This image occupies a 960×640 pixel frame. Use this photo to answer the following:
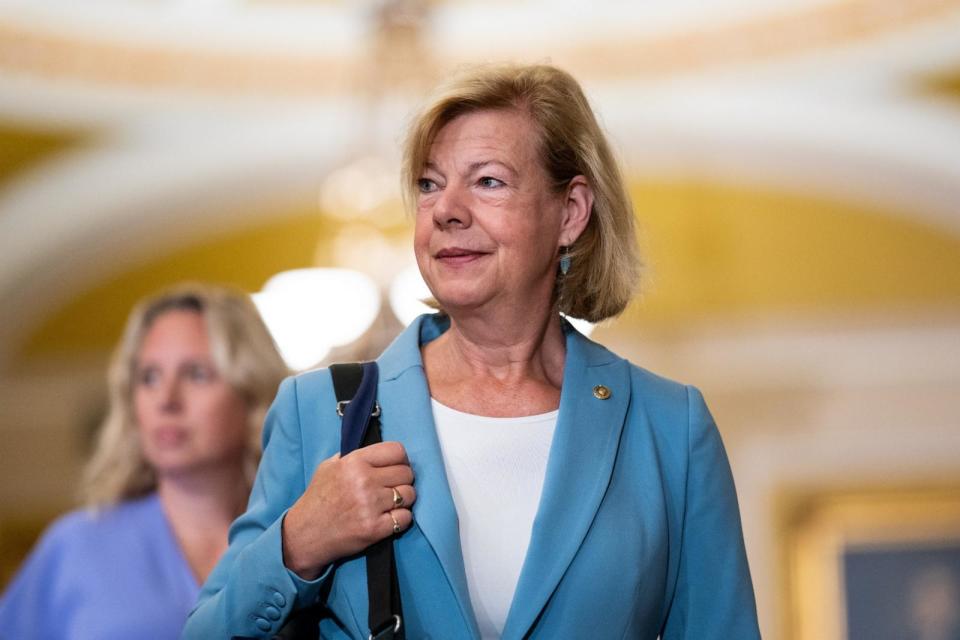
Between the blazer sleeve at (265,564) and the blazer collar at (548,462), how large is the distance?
6.1 inches

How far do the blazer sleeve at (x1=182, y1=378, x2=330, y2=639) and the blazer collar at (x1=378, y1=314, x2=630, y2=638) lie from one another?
0.16 meters

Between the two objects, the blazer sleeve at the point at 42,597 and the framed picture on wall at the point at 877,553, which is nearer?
the blazer sleeve at the point at 42,597

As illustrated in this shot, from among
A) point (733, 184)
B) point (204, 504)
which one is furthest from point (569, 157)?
point (733, 184)

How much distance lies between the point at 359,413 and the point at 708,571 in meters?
0.62

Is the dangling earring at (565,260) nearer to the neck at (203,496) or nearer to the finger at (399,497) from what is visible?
the finger at (399,497)

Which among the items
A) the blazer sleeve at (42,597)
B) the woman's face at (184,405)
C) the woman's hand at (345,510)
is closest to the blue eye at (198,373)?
the woman's face at (184,405)

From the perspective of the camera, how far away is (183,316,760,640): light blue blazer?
2.28 metres

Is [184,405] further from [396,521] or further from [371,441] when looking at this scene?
[396,521]

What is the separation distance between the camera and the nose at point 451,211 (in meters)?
2.40

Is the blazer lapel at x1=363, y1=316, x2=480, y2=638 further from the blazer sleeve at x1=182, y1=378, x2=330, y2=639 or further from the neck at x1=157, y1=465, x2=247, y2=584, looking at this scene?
the neck at x1=157, y1=465, x2=247, y2=584

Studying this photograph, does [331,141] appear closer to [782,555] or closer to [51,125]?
[51,125]

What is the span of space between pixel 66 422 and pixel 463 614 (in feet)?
28.7

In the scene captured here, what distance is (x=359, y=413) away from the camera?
95.3 inches

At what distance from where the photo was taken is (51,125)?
31.3ft
